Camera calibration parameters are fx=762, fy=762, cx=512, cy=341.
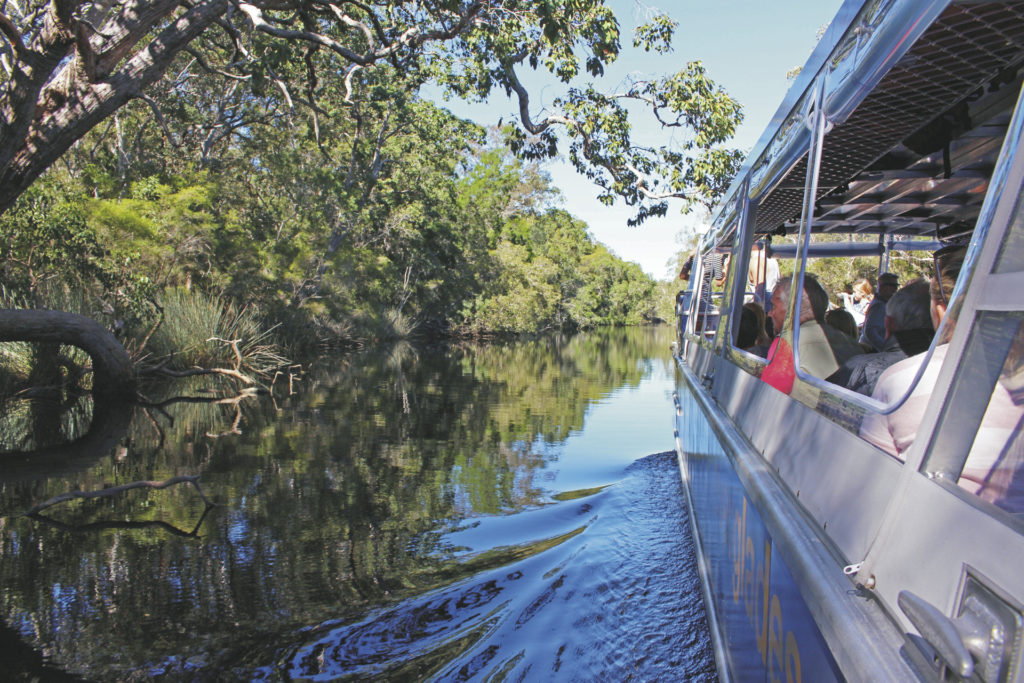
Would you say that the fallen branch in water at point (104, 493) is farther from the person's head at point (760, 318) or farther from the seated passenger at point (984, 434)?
the seated passenger at point (984, 434)

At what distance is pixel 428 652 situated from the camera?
351 cm

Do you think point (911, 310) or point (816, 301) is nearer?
point (911, 310)

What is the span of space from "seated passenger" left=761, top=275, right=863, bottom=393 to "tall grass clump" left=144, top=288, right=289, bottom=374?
1227 centimetres

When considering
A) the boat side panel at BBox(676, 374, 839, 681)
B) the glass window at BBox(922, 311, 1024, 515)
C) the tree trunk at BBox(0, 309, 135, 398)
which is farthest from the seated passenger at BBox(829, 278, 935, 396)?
the tree trunk at BBox(0, 309, 135, 398)

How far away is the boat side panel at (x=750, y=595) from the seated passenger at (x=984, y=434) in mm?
399

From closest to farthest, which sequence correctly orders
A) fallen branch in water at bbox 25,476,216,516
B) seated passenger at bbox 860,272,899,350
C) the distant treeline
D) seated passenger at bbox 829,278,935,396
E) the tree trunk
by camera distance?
1. seated passenger at bbox 829,278,935,396
2. seated passenger at bbox 860,272,899,350
3. fallen branch in water at bbox 25,476,216,516
4. the tree trunk
5. the distant treeline

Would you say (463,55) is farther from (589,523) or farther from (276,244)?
(276,244)

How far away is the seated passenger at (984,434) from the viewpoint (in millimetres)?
1214

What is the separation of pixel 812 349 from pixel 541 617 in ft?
6.78

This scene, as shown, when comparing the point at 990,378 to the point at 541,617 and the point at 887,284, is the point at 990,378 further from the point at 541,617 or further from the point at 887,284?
the point at 887,284

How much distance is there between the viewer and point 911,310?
2.85 metres

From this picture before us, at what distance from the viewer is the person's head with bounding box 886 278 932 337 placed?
9.27 feet

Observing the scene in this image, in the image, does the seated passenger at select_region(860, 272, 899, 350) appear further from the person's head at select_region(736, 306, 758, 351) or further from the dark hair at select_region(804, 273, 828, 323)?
the dark hair at select_region(804, 273, 828, 323)

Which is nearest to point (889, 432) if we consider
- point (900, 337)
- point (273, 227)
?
point (900, 337)
